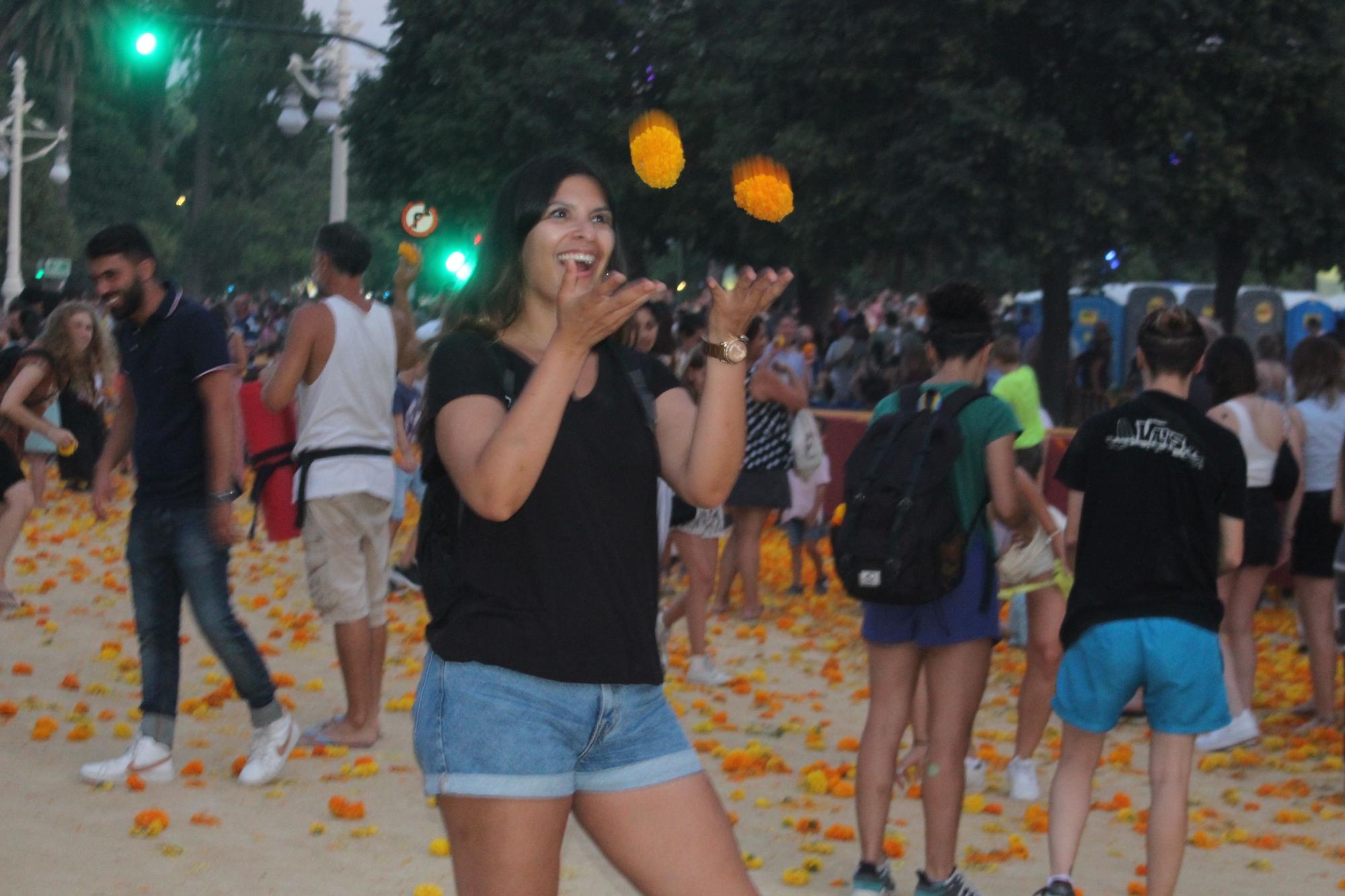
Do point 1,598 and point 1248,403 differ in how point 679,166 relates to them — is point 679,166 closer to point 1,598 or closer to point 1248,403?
point 1248,403

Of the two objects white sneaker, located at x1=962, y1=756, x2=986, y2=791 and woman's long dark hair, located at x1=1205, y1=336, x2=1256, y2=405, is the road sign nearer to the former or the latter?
woman's long dark hair, located at x1=1205, y1=336, x2=1256, y2=405

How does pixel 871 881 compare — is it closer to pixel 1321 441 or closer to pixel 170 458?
pixel 170 458

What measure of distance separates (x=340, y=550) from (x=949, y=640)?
2.81 m

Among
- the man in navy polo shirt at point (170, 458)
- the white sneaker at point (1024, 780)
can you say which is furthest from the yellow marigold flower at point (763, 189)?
the white sneaker at point (1024, 780)

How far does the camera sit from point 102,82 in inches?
3359

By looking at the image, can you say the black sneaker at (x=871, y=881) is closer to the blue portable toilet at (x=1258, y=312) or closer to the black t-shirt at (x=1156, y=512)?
the black t-shirt at (x=1156, y=512)

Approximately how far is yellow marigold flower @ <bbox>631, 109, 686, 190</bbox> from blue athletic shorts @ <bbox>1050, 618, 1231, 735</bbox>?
7.99 feet

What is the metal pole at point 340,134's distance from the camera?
2341cm

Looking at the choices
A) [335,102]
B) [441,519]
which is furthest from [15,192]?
[441,519]

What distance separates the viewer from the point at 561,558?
2.99 metres

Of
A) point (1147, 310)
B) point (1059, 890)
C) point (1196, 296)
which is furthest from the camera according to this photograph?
point (1196, 296)

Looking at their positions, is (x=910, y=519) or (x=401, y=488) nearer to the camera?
(x=910, y=519)

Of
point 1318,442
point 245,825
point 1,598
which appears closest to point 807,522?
point 1318,442

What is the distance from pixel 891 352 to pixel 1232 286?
29.9 feet
